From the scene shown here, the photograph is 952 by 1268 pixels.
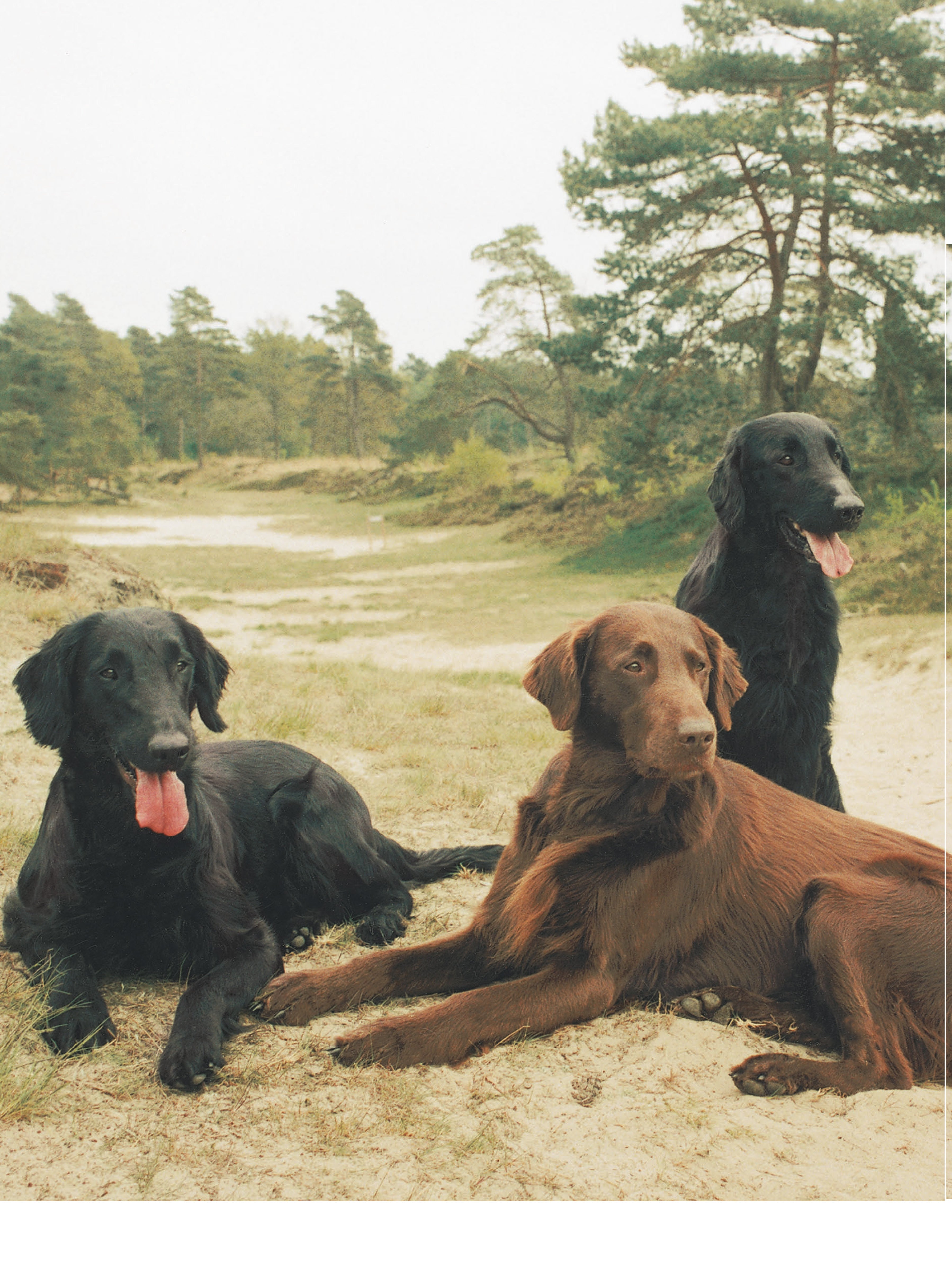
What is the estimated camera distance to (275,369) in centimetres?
415

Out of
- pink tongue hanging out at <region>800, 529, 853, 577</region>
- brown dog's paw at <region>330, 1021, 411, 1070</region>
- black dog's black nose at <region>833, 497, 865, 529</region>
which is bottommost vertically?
brown dog's paw at <region>330, 1021, 411, 1070</region>

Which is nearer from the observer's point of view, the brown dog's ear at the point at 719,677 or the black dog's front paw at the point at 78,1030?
the black dog's front paw at the point at 78,1030

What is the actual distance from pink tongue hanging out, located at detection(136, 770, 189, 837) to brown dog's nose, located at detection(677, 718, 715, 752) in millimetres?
1202

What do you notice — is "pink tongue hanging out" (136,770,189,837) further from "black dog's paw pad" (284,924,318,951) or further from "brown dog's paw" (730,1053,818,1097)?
"brown dog's paw" (730,1053,818,1097)

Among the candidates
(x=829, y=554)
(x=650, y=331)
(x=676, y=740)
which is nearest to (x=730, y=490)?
(x=829, y=554)

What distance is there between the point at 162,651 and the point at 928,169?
11.5 ft

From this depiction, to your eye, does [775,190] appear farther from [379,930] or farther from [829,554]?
[379,930]

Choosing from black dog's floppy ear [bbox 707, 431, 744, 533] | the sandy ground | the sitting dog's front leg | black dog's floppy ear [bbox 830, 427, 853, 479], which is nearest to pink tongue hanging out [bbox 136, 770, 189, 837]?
the sitting dog's front leg

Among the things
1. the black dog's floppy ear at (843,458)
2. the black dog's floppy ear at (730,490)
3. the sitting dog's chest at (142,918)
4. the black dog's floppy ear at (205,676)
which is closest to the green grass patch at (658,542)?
the black dog's floppy ear at (843,458)

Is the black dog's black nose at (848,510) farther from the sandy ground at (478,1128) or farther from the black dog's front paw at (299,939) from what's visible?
the black dog's front paw at (299,939)

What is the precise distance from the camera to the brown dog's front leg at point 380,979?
2266mm

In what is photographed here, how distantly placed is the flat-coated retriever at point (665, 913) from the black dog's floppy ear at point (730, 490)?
683 mm

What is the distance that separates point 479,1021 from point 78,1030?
908mm

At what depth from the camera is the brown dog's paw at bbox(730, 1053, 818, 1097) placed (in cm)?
198
